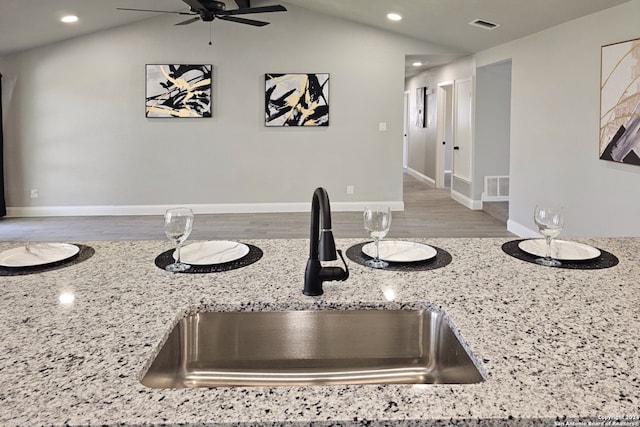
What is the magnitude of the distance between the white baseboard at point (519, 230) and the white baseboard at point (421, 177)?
410 centimetres

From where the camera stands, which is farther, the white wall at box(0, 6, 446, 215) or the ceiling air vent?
the white wall at box(0, 6, 446, 215)

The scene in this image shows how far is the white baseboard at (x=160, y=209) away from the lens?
7.43m

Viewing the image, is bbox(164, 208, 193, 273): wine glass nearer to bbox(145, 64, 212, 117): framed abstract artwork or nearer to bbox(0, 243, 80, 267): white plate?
bbox(0, 243, 80, 267): white plate

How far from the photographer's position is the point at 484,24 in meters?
5.82

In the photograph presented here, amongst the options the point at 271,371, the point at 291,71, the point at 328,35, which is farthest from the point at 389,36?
the point at 271,371

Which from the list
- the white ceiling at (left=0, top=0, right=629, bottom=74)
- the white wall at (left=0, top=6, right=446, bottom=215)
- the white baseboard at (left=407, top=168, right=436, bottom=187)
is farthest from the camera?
the white baseboard at (left=407, top=168, right=436, bottom=187)

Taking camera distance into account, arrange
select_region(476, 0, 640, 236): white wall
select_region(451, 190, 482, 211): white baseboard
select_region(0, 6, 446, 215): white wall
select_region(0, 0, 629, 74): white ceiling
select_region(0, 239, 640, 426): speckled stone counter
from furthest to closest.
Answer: select_region(451, 190, 482, 211): white baseboard → select_region(0, 6, 446, 215): white wall → select_region(0, 0, 629, 74): white ceiling → select_region(476, 0, 640, 236): white wall → select_region(0, 239, 640, 426): speckled stone counter

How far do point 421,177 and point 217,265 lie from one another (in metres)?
10.2

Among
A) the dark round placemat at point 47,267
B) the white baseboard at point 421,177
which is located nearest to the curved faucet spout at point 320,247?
the dark round placemat at point 47,267

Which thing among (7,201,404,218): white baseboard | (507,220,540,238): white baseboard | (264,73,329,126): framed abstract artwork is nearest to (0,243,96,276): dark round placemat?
(507,220,540,238): white baseboard

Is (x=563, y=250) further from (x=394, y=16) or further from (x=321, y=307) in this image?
(x=394, y=16)

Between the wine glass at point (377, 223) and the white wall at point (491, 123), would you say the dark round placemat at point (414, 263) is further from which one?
the white wall at point (491, 123)

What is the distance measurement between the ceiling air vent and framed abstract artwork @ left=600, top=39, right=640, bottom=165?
1696 millimetres

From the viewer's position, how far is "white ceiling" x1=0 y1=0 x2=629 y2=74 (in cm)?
488
